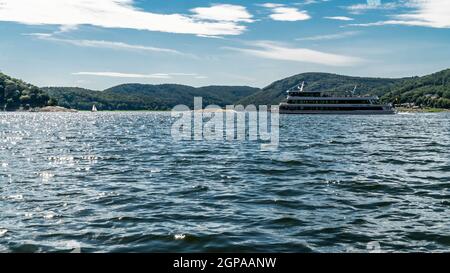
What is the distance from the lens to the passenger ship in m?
150

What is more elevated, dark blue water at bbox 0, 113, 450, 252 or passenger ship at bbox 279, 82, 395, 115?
passenger ship at bbox 279, 82, 395, 115

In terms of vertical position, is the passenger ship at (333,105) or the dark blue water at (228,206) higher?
the passenger ship at (333,105)

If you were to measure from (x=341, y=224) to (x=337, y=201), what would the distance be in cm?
317

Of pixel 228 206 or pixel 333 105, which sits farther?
pixel 333 105

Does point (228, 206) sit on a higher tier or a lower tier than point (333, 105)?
lower

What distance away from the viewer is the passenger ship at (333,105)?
14962 centimetres

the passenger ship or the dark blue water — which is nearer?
the dark blue water

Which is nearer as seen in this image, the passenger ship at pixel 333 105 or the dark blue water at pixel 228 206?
the dark blue water at pixel 228 206

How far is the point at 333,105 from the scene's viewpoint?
149375 millimetres
